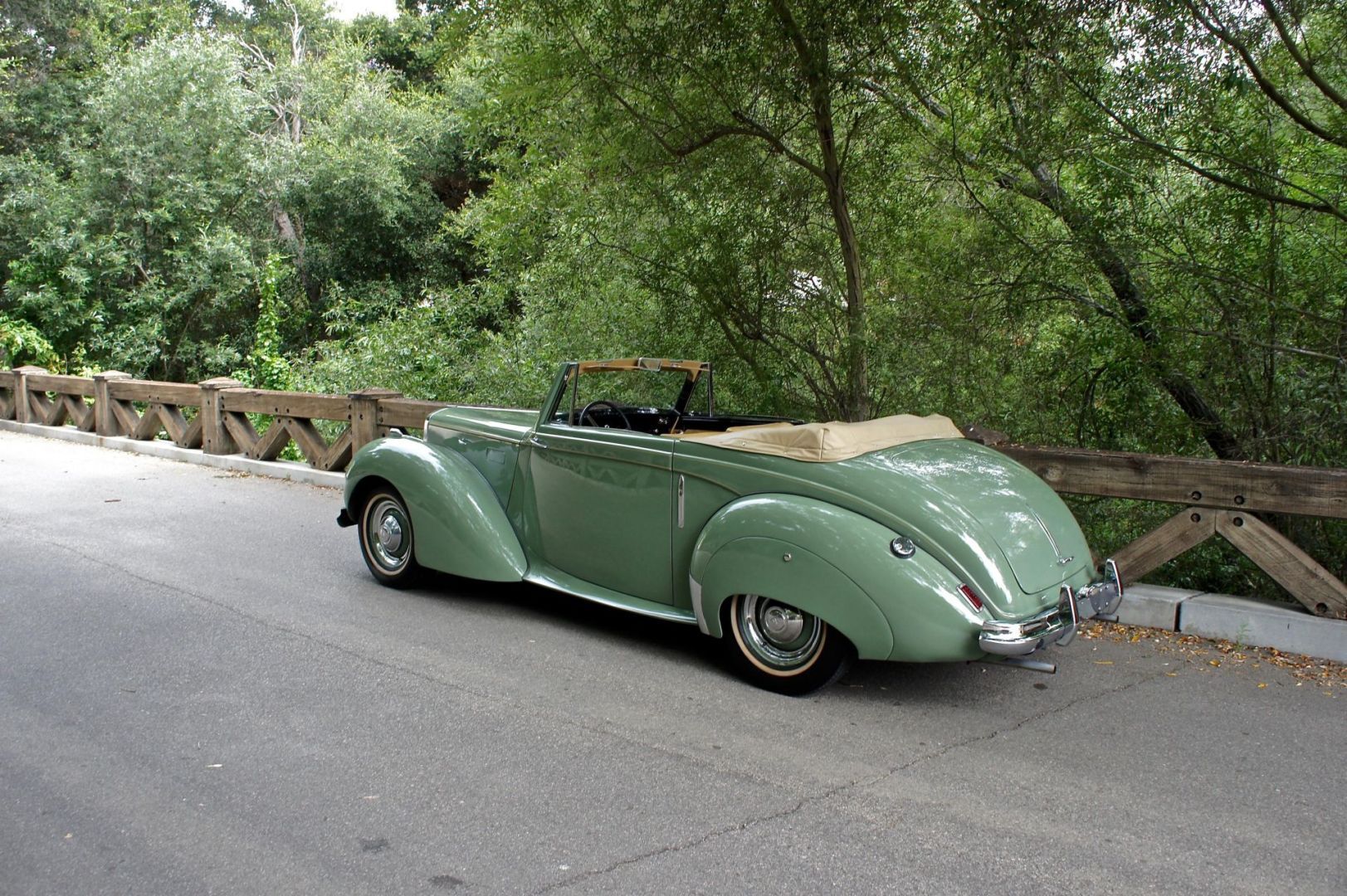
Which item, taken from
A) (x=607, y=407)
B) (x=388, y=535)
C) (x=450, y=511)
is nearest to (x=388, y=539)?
(x=388, y=535)

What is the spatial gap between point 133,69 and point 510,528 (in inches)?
780

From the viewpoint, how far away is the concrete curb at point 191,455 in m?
10.2

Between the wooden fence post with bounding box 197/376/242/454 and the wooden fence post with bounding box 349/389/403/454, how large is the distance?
2.56 metres

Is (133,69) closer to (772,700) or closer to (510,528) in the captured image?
(510,528)

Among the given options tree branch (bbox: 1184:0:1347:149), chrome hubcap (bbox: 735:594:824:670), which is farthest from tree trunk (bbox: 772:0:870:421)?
chrome hubcap (bbox: 735:594:824:670)

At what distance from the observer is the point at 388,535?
20.5ft

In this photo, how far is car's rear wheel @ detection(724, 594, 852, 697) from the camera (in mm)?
4316

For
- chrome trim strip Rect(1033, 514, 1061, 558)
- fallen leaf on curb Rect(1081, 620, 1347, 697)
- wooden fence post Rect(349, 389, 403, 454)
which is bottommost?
fallen leaf on curb Rect(1081, 620, 1347, 697)

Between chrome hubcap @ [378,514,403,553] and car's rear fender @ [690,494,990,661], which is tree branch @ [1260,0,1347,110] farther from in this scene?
chrome hubcap @ [378,514,403,553]

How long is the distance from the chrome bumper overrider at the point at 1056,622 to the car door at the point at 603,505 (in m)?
1.61

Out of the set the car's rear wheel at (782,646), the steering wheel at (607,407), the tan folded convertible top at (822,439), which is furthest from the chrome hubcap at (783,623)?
the steering wheel at (607,407)

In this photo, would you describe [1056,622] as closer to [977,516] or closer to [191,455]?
[977,516]

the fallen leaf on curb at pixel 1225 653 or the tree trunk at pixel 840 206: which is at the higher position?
the tree trunk at pixel 840 206

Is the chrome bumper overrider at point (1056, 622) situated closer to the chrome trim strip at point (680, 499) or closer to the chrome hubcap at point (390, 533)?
the chrome trim strip at point (680, 499)
